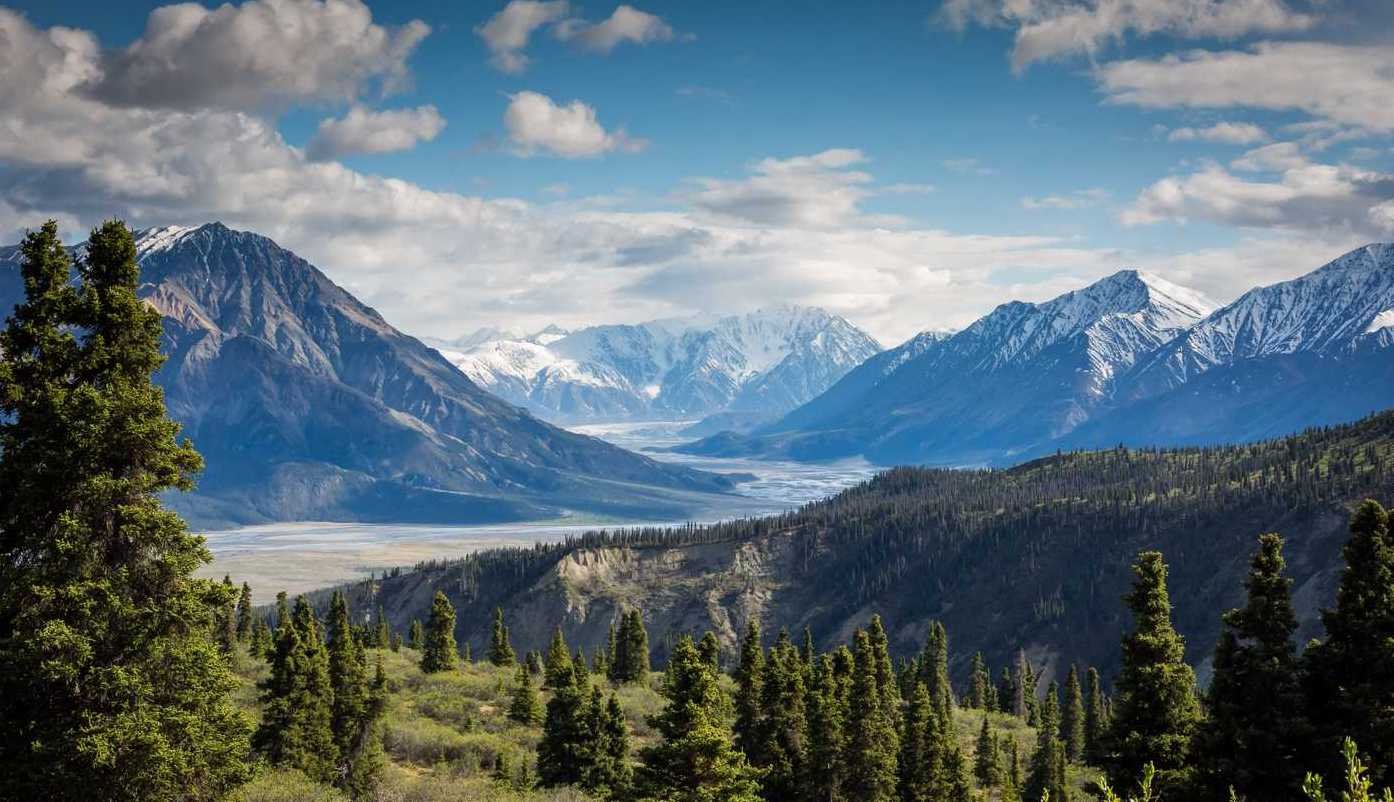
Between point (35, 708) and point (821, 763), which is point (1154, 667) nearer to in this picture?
point (821, 763)

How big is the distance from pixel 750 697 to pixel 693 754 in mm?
22106

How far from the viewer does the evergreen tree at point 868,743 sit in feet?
200

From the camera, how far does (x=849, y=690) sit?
6400 centimetres

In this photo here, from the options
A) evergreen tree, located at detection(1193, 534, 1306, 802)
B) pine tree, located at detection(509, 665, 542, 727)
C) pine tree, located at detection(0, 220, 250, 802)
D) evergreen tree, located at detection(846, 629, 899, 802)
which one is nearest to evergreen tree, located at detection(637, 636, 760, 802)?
evergreen tree, located at detection(1193, 534, 1306, 802)

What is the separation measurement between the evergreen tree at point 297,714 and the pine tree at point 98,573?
33.8 metres

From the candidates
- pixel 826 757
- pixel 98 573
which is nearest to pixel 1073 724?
pixel 826 757

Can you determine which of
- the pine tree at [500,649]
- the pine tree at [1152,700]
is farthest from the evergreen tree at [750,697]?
the pine tree at [500,649]

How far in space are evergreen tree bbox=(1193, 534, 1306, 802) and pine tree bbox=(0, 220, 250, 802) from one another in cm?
2692

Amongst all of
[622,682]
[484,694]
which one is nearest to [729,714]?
[484,694]

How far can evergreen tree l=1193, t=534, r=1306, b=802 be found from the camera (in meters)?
31.8

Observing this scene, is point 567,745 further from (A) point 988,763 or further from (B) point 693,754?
(A) point 988,763

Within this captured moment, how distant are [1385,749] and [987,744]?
207ft

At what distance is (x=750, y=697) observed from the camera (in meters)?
60.9

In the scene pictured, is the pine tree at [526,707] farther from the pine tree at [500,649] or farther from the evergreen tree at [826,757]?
the pine tree at [500,649]
